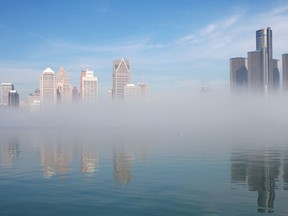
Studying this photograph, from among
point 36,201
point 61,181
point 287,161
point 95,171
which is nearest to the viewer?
point 36,201

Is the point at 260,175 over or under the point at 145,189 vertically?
under

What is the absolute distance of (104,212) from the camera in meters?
41.3

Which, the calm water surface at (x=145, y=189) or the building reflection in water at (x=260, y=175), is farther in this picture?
the building reflection in water at (x=260, y=175)

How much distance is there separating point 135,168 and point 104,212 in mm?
36464

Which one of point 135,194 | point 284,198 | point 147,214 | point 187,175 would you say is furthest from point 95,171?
point 284,198

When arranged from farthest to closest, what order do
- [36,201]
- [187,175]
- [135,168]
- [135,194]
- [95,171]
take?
[135,168]
[95,171]
[187,175]
[135,194]
[36,201]

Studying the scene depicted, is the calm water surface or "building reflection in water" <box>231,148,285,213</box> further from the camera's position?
"building reflection in water" <box>231,148,285,213</box>

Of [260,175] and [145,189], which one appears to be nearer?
[145,189]

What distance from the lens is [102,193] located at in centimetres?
5088

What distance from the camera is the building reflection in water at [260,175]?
154 feet

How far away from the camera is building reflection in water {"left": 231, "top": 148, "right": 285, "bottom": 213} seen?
1845 inches

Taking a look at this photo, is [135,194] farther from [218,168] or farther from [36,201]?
[218,168]

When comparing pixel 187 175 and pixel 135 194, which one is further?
pixel 187 175

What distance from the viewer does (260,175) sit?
66.4 metres
